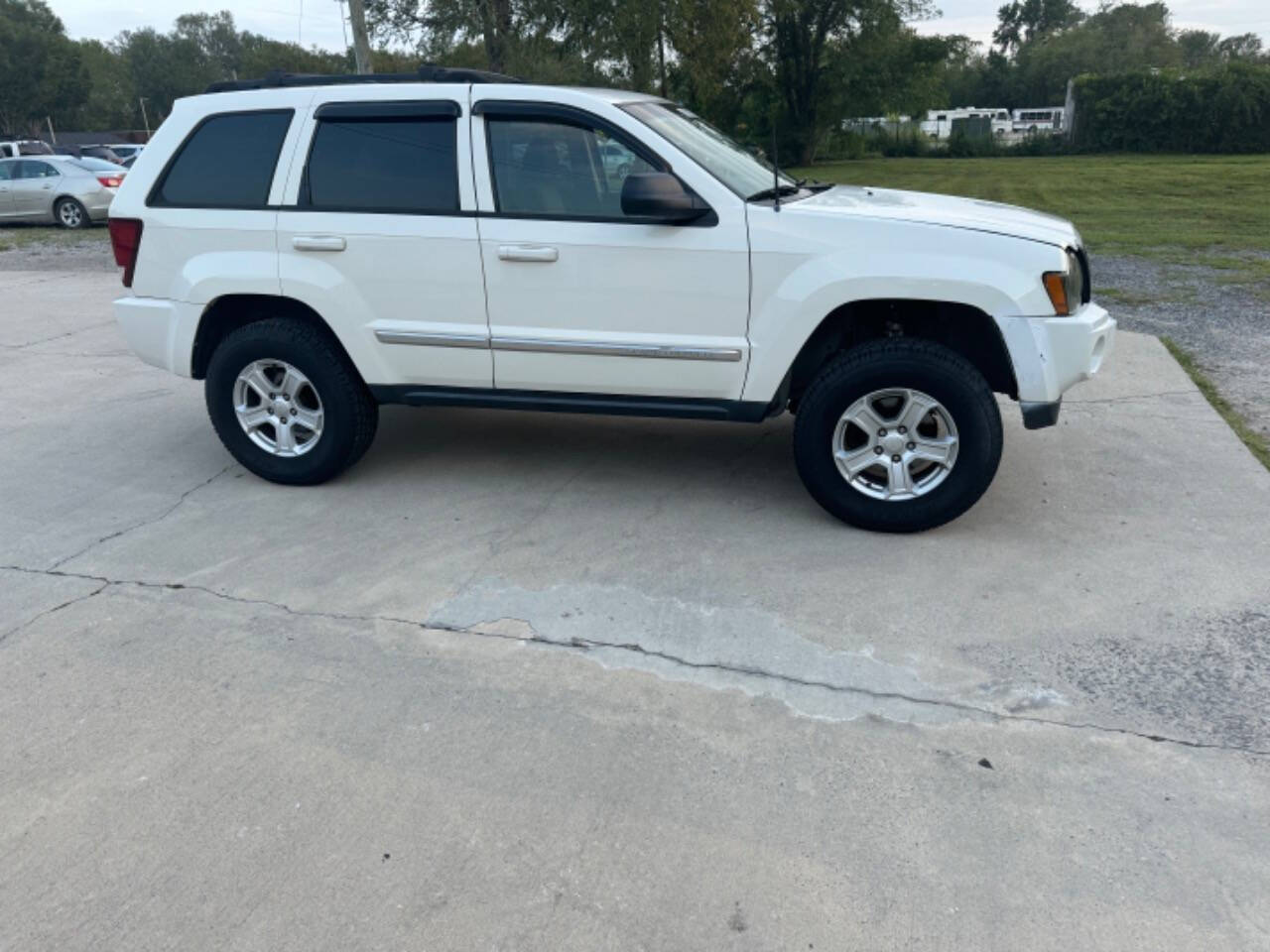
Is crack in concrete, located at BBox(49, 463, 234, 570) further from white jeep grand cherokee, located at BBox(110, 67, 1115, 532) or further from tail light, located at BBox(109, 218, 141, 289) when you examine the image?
tail light, located at BBox(109, 218, 141, 289)

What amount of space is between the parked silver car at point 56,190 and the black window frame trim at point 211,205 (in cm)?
1562

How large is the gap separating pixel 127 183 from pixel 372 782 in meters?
3.77

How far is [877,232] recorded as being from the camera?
4.26m

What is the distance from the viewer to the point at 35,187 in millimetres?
18719

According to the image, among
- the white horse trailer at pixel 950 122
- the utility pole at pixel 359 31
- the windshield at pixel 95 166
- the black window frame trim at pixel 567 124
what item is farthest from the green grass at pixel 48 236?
the white horse trailer at pixel 950 122

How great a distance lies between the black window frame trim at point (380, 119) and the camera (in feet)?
15.5

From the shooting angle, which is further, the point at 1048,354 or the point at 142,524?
the point at 142,524

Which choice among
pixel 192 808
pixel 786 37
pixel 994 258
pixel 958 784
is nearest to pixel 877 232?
pixel 994 258

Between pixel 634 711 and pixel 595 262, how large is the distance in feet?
7.10

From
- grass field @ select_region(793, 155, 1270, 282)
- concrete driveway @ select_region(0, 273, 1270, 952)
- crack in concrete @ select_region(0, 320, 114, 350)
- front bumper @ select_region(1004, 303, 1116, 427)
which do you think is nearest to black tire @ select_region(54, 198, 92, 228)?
crack in concrete @ select_region(0, 320, 114, 350)

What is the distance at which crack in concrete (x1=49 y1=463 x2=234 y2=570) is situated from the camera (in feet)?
14.8

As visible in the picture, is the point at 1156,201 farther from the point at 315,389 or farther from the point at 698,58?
the point at 315,389

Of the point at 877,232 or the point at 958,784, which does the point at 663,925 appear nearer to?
the point at 958,784

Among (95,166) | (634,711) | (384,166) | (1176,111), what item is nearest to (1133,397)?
(634,711)
